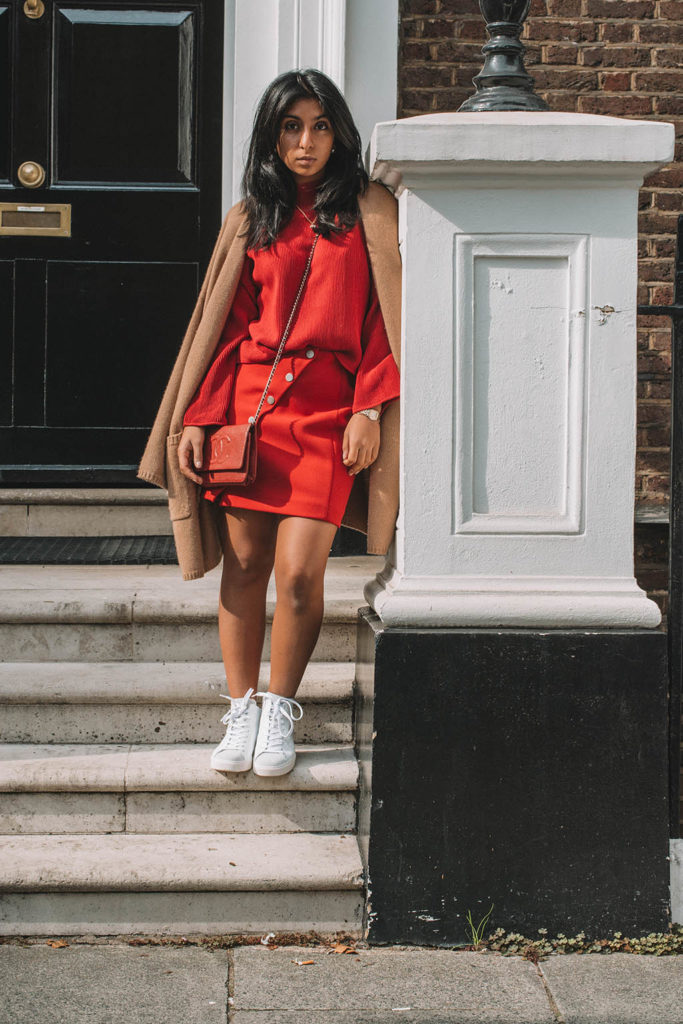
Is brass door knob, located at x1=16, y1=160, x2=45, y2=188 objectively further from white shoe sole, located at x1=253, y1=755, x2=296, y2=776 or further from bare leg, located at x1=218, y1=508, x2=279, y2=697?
white shoe sole, located at x1=253, y1=755, x2=296, y2=776

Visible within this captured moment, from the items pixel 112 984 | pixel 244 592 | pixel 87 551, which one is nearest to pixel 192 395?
pixel 244 592

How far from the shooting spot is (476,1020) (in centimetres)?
228

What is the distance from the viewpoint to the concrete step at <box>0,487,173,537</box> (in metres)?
4.50

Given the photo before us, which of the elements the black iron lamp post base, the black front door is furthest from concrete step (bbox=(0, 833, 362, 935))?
the black front door

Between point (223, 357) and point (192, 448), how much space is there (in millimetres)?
245

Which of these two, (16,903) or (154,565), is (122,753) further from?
(154,565)

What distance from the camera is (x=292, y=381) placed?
112 inches

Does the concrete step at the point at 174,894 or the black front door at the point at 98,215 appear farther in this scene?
the black front door at the point at 98,215

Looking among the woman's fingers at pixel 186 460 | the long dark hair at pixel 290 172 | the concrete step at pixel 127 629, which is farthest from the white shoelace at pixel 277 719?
the long dark hair at pixel 290 172

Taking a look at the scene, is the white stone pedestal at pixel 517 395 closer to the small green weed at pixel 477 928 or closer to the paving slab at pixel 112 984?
the small green weed at pixel 477 928

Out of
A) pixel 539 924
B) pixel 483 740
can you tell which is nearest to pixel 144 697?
pixel 483 740

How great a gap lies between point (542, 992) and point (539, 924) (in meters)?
0.25

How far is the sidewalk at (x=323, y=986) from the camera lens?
229cm

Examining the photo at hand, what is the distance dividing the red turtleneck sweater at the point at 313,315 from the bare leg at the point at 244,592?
29 cm
